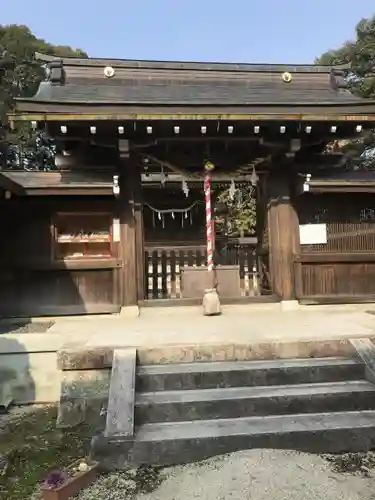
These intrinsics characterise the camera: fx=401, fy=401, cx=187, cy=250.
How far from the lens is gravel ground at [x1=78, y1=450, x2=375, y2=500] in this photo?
2471 mm

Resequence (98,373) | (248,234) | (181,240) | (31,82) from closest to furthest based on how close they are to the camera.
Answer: (98,373) → (181,240) → (248,234) → (31,82)

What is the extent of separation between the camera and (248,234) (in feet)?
57.2

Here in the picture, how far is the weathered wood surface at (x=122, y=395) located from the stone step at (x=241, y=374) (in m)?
0.14

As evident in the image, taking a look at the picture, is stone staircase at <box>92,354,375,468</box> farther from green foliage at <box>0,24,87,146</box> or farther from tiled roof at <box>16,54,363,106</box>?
green foliage at <box>0,24,87,146</box>

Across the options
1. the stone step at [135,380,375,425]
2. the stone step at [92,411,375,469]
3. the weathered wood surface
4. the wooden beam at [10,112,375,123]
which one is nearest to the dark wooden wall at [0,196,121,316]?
the wooden beam at [10,112,375,123]

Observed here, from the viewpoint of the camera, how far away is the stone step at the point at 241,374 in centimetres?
375

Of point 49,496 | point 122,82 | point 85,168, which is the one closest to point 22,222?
point 85,168

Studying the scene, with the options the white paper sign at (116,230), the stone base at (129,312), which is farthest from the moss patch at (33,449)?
the white paper sign at (116,230)

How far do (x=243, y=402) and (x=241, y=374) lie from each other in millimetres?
372

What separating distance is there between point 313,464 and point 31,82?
86.4 ft

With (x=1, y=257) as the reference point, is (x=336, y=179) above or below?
above

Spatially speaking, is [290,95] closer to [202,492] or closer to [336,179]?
[336,179]

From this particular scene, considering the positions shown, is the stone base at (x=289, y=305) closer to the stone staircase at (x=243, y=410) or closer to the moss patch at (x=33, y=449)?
the stone staircase at (x=243, y=410)

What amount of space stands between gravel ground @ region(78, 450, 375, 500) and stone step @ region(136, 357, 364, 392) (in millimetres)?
848
